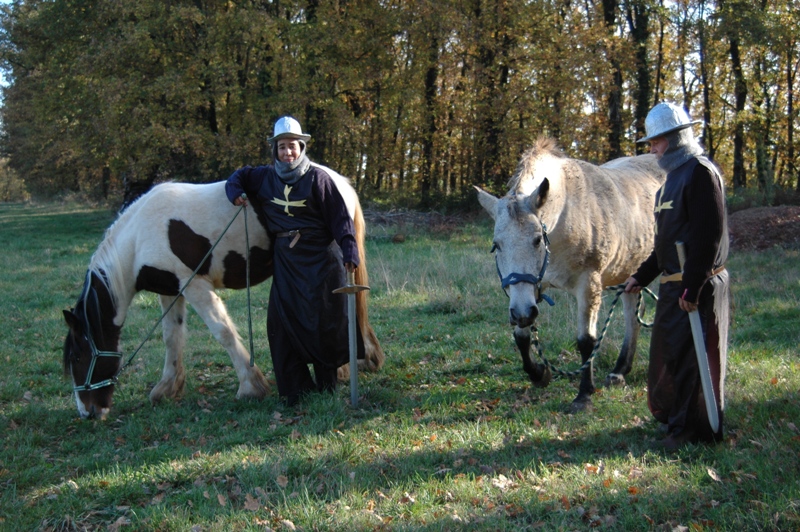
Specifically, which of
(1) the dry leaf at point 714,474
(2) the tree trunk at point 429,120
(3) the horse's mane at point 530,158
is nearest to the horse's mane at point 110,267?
(3) the horse's mane at point 530,158

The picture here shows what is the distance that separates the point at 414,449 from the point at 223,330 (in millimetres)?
2216

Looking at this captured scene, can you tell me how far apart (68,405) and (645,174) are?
5864 mm

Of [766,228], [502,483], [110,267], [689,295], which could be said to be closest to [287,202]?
[110,267]

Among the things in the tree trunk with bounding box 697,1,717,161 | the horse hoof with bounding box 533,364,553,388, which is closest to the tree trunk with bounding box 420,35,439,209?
the tree trunk with bounding box 697,1,717,161

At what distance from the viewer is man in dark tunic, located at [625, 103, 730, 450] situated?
3.70 m

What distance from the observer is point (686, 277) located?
3.71 meters

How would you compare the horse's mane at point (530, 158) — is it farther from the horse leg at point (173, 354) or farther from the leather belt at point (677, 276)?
the horse leg at point (173, 354)

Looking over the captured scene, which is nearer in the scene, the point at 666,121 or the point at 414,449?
the point at 666,121

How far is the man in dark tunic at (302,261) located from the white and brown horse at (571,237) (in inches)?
55.8

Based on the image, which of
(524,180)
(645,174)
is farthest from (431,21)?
(524,180)

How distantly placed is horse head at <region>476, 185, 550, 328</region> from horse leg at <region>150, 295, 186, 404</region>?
3137 millimetres

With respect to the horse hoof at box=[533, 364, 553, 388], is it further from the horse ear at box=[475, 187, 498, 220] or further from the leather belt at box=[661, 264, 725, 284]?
the leather belt at box=[661, 264, 725, 284]

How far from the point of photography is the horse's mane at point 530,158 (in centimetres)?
486

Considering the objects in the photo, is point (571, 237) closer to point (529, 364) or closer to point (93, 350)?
point (529, 364)
